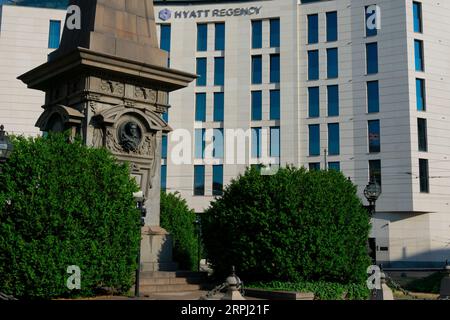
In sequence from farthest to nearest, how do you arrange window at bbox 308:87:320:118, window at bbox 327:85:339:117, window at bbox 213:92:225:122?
window at bbox 213:92:225:122, window at bbox 308:87:320:118, window at bbox 327:85:339:117

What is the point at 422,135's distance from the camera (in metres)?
56.6

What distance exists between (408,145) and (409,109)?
11.6 ft

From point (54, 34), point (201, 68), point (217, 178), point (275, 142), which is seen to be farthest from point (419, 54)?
point (54, 34)

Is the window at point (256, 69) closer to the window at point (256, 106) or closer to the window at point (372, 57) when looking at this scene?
the window at point (256, 106)

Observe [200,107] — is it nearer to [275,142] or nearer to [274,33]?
[275,142]

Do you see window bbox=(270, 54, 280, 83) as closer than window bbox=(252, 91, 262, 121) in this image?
No

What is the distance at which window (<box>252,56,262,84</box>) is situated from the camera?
62.8 meters

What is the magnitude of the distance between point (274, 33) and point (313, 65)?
5.80 meters

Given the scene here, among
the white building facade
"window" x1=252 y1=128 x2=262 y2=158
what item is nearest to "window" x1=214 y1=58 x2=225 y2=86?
the white building facade

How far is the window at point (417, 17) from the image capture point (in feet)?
191

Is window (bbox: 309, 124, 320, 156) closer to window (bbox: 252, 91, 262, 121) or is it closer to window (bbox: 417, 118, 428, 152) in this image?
window (bbox: 252, 91, 262, 121)

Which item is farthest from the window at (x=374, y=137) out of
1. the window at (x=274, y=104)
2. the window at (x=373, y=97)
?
the window at (x=274, y=104)

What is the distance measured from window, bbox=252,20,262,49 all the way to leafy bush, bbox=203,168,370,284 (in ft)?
146
